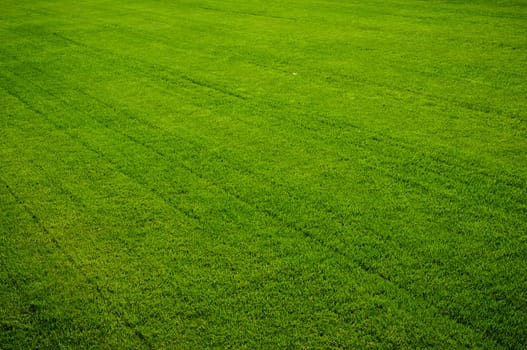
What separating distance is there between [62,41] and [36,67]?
1996 mm

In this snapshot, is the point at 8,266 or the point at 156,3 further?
the point at 156,3

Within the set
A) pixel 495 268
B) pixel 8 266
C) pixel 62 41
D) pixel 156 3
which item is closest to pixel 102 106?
pixel 8 266

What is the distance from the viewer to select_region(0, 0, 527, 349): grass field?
2.73 metres

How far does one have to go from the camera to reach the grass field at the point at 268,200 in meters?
2.73

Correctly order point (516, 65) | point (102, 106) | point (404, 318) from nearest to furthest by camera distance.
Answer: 1. point (404, 318)
2. point (102, 106)
3. point (516, 65)

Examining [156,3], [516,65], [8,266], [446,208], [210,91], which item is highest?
[156,3]

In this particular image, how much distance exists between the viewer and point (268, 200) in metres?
3.82

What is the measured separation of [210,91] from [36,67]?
358cm

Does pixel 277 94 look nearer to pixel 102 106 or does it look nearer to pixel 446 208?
pixel 102 106

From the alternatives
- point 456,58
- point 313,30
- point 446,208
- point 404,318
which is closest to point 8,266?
point 404,318

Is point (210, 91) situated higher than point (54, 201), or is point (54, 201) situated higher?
point (210, 91)

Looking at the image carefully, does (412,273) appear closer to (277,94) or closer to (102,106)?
(277,94)

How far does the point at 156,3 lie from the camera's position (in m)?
13.1

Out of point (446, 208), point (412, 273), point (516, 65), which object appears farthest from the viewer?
point (516, 65)
